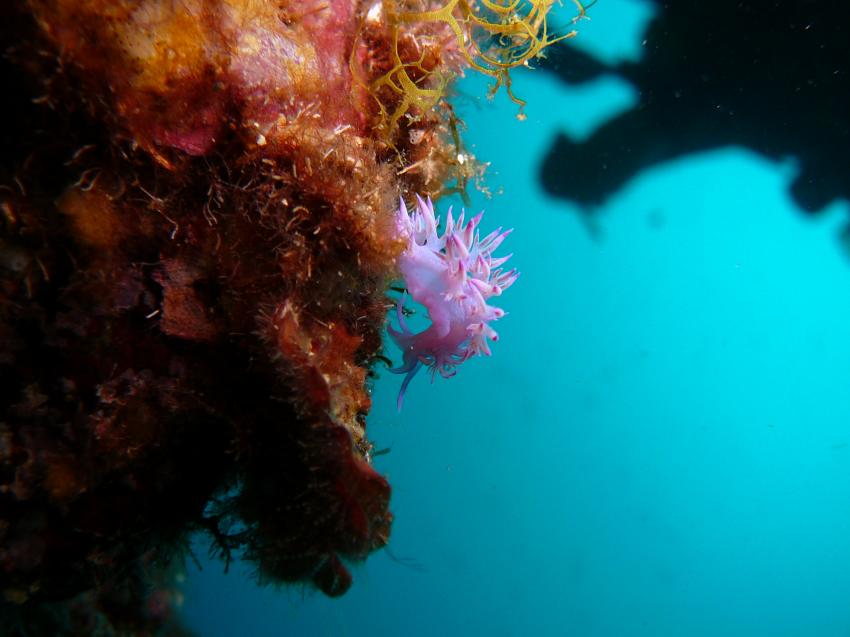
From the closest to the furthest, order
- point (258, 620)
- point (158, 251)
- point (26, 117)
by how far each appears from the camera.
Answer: point (26, 117), point (158, 251), point (258, 620)

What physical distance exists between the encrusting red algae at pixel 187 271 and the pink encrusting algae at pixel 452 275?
42 millimetres

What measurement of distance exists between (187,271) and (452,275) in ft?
3.23

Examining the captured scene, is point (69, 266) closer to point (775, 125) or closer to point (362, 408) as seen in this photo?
point (362, 408)

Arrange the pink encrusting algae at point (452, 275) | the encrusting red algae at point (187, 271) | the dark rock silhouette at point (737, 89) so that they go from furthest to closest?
the dark rock silhouette at point (737, 89) → the pink encrusting algae at point (452, 275) → the encrusting red algae at point (187, 271)

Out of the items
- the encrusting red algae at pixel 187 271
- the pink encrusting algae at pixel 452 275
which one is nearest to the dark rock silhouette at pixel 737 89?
the pink encrusting algae at pixel 452 275

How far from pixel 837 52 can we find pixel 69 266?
7.51 meters

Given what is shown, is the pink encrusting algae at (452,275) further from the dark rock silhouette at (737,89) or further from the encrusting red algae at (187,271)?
the dark rock silhouette at (737,89)

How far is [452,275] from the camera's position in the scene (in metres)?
1.96

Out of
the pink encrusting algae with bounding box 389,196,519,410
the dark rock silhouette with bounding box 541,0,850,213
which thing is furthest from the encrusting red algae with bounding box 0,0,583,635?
the dark rock silhouette with bounding box 541,0,850,213

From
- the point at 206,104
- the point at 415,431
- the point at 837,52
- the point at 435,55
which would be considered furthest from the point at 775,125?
the point at 415,431

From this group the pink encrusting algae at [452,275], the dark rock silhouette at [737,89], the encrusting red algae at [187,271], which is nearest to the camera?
the encrusting red algae at [187,271]

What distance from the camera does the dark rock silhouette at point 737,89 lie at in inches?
219

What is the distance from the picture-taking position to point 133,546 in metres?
2.19

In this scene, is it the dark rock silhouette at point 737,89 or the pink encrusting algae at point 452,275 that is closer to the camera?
the pink encrusting algae at point 452,275
